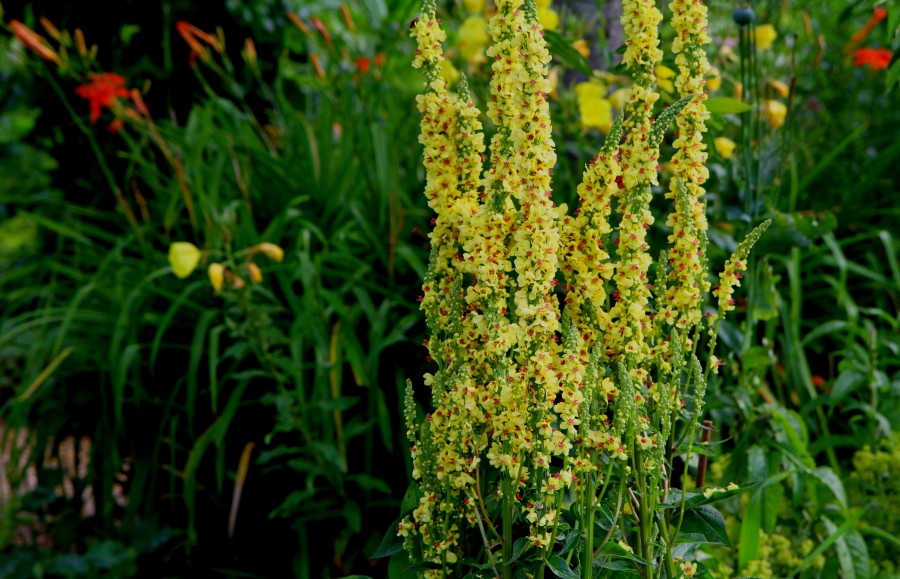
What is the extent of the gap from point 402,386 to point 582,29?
1.39 metres

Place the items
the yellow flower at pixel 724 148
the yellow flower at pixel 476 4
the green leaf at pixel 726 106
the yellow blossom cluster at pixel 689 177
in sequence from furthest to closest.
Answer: the yellow flower at pixel 476 4 → the yellow flower at pixel 724 148 → the green leaf at pixel 726 106 → the yellow blossom cluster at pixel 689 177

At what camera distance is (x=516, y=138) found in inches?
47.4

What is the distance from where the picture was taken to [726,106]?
1599mm

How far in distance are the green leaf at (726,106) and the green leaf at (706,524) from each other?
684mm

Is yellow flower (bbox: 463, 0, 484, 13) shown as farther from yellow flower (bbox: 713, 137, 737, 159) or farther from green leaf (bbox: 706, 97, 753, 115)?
green leaf (bbox: 706, 97, 753, 115)

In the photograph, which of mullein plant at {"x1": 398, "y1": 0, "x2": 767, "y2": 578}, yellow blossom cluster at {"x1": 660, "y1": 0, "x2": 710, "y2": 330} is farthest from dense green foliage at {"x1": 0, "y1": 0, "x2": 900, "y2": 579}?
mullein plant at {"x1": 398, "y1": 0, "x2": 767, "y2": 578}

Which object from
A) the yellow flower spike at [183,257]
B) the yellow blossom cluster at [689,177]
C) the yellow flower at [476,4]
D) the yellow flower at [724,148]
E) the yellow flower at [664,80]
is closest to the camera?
the yellow blossom cluster at [689,177]

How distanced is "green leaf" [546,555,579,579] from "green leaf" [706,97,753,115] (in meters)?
0.83

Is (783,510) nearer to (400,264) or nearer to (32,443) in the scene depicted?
(400,264)

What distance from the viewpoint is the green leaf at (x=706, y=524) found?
1426 mm

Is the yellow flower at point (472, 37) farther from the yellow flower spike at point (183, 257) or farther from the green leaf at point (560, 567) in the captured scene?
the green leaf at point (560, 567)

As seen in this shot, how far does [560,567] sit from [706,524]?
0.34 meters

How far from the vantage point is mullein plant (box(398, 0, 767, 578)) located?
1.20 metres

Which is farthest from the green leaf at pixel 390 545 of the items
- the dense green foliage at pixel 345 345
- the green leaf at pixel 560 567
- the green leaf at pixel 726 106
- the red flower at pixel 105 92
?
the red flower at pixel 105 92
